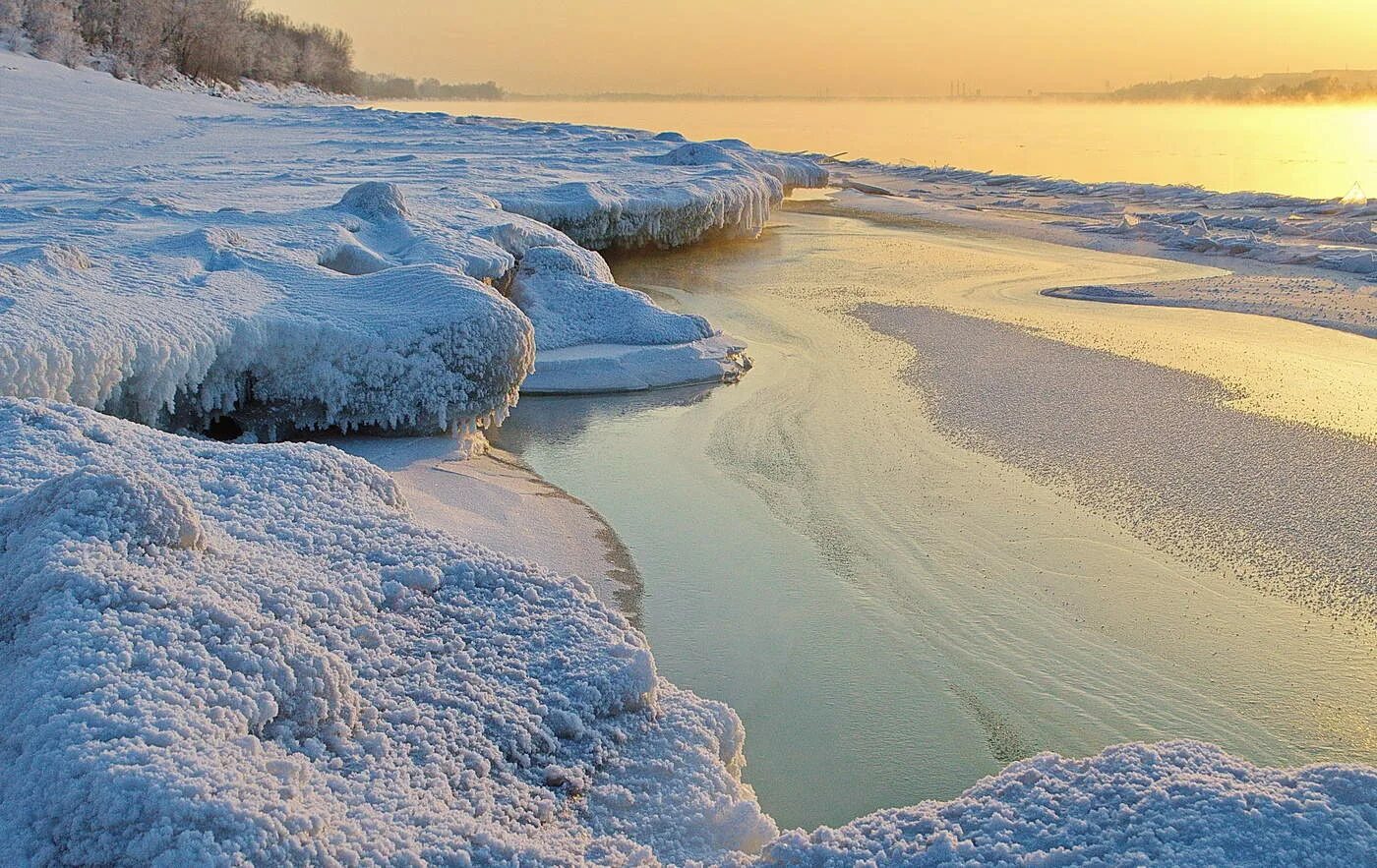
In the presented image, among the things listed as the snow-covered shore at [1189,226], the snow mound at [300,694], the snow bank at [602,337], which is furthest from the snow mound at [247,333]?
the snow-covered shore at [1189,226]

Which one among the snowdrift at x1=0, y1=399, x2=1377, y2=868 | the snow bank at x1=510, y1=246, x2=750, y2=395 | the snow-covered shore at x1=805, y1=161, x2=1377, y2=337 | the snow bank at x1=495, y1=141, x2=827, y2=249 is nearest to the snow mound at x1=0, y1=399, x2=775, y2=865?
the snowdrift at x1=0, y1=399, x2=1377, y2=868

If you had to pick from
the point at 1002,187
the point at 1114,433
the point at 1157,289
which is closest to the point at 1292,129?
the point at 1002,187

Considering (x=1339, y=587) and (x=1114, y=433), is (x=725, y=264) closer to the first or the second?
(x=1114, y=433)

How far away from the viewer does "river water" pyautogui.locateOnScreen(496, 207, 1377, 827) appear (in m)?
3.39

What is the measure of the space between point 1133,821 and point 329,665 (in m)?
1.70

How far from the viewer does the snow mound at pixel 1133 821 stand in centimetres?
188

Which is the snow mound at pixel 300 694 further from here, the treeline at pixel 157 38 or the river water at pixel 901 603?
the treeline at pixel 157 38

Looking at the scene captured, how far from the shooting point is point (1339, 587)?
14.2 feet

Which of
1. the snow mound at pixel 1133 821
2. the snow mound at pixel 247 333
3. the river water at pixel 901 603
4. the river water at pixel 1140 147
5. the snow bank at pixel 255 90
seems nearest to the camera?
the snow mound at pixel 1133 821

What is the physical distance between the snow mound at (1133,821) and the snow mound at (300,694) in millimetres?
369

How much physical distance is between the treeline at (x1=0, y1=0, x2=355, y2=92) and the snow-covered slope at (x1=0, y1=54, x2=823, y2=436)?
2018cm

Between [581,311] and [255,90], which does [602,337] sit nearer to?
[581,311]

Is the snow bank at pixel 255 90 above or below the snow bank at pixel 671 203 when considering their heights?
above

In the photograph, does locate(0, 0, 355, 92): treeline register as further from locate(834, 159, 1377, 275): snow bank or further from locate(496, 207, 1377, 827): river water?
locate(496, 207, 1377, 827): river water
